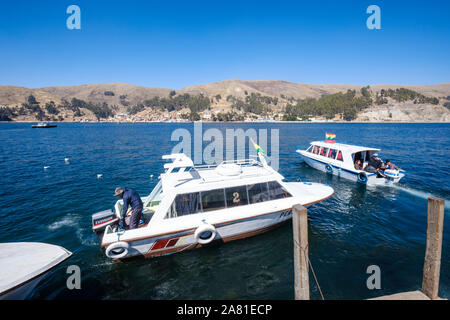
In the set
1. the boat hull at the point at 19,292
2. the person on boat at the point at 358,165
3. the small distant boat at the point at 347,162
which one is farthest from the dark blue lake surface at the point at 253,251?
the person on boat at the point at 358,165

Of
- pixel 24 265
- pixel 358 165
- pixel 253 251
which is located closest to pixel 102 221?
pixel 24 265

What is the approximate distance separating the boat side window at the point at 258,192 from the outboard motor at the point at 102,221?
6.47 m

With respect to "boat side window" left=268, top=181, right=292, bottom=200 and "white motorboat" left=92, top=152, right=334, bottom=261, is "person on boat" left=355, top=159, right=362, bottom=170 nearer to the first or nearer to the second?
"white motorboat" left=92, top=152, right=334, bottom=261

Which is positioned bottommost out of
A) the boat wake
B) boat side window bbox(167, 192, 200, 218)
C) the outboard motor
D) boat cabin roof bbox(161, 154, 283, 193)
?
the boat wake

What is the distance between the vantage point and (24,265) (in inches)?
267

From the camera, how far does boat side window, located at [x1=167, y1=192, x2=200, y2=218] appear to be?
9656 mm

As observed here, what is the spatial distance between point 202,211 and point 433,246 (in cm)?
803

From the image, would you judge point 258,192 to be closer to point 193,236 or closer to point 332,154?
point 193,236

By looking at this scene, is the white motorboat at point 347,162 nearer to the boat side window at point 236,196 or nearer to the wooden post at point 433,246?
the boat side window at point 236,196

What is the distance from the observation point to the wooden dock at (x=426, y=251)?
556cm

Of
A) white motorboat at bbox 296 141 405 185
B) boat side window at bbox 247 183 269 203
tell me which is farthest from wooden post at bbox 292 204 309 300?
white motorboat at bbox 296 141 405 185

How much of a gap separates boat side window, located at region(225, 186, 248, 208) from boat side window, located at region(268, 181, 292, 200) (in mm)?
1469
